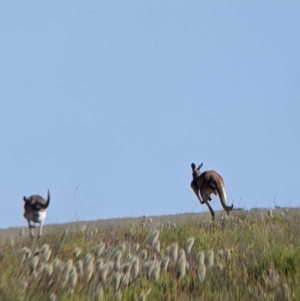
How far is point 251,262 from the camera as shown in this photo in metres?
10.9

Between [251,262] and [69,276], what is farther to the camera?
[251,262]

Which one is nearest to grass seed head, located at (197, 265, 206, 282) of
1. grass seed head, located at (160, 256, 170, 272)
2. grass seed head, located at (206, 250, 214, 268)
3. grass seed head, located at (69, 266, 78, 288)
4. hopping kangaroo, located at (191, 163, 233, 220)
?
grass seed head, located at (206, 250, 214, 268)

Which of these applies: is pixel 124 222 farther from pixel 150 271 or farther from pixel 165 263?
pixel 150 271

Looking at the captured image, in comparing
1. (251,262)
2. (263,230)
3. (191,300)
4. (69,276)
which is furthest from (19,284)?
(263,230)

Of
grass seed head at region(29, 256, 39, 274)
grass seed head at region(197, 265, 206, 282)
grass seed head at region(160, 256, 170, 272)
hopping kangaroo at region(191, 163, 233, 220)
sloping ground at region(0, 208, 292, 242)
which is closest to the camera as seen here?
grass seed head at region(29, 256, 39, 274)

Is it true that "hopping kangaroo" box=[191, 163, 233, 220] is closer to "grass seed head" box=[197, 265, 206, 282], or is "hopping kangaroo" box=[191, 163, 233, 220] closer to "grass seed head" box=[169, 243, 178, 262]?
"grass seed head" box=[169, 243, 178, 262]

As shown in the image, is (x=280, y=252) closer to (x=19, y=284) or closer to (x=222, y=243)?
(x=222, y=243)

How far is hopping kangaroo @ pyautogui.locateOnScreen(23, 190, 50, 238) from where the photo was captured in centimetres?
1920

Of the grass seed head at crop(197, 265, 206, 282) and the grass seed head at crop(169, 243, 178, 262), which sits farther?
the grass seed head at crop(169, 243, 178, 262)

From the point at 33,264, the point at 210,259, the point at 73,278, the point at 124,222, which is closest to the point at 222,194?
the point at 124,222

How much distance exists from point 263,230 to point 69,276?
16.0ft

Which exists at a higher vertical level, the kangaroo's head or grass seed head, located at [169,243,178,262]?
the kangaroo's head

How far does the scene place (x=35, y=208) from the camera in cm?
1950

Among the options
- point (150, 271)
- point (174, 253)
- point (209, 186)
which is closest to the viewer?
point (150, 271)
